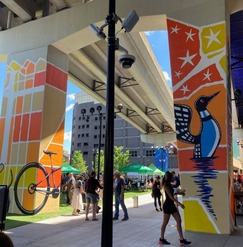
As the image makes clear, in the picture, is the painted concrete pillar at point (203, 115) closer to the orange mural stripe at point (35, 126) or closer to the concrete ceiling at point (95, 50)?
the concrete ceiling at point (95, 50)

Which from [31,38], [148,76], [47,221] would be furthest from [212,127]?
[148,76]

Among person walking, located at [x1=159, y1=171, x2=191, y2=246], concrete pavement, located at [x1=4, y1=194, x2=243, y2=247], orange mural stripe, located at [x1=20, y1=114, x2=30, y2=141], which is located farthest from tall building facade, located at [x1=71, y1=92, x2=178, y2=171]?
person walking, located at [x1=159, y1=171, x2=191, y2=246]

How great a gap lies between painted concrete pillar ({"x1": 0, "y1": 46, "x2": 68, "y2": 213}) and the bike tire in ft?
0.28

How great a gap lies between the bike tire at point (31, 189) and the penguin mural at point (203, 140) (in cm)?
667

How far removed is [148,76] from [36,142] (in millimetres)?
11338

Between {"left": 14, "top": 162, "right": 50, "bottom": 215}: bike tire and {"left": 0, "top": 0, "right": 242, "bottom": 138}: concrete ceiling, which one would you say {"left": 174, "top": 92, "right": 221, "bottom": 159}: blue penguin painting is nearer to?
{"left": 0, "top": 0, "right": 242, "bottom": 138}: concrete ceiling

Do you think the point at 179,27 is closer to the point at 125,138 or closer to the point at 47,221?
the point at 47,221

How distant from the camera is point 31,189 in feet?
42.3

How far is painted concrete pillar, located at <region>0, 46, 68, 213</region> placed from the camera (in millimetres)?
13516

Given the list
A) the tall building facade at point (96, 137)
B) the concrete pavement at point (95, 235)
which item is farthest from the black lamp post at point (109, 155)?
the tall building facade at point (96, 137)

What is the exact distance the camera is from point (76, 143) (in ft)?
370

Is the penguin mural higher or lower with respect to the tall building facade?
lower

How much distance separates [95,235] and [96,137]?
326 ft

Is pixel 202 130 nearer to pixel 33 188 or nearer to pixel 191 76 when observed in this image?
pixel 191 76
